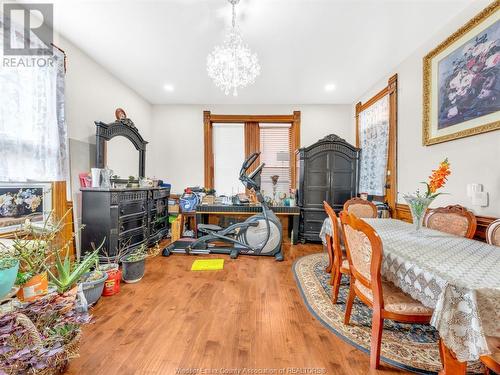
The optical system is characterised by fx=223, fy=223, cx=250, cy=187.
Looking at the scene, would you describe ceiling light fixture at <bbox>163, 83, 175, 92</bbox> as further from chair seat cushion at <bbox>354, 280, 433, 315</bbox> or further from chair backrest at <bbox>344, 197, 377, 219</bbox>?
chair seat cushion at <bbox>354, 280, 433, 315</bbox>

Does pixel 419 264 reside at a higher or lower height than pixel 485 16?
lower

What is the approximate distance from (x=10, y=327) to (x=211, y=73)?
102 inches

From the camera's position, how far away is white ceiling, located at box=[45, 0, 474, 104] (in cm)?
212

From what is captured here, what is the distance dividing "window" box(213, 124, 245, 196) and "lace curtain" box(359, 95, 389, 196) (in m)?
2.41

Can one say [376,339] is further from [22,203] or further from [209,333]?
[22,203]

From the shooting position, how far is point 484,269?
1.11 m

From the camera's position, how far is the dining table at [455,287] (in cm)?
89

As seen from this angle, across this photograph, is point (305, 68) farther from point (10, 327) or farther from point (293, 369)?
point (10, 327)

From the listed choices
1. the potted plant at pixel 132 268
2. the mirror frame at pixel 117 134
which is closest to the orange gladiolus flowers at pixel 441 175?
the potted plant at pixel 132 268

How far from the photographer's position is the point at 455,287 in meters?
0.93

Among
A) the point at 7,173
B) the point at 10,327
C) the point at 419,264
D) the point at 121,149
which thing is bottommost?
the point at 10,327

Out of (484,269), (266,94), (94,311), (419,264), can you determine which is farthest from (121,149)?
(484,269)

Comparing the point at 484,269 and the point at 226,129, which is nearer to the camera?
the point at 484,269

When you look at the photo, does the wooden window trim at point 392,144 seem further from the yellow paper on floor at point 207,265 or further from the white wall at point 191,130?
the yellow paper on floor at point 207,265
